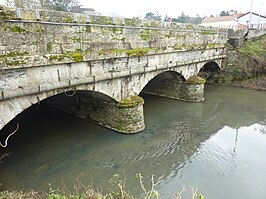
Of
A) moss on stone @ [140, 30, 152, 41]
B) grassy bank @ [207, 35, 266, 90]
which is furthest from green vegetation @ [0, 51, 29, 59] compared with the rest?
grassy bank @ [207, 35, 266, 90]

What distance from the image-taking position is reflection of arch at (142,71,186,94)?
488 inches

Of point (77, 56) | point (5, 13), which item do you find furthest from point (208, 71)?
point (5, 13)

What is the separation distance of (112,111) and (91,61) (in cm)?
244

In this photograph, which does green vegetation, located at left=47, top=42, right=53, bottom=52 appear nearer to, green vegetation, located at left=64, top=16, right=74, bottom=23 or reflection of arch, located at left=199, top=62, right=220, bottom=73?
green vegetation, located at left=64, top=16, right=74, bottom=23

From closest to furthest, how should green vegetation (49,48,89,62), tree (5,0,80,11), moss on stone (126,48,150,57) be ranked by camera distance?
green vegetation (49,48,89,62)
moss on stone (126,48,150,57)
tree (5,0,80,11)

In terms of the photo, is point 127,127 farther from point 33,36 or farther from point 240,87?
point 240,87

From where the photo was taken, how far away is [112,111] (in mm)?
8648

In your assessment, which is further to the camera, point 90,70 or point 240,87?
point 240,87

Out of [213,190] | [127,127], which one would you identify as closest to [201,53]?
[127,127]

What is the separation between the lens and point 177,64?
1098 cm

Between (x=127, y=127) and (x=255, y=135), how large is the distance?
202 inches

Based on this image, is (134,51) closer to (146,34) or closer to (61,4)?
(146,34)

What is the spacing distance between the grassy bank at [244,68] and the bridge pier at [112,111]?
33.7ft

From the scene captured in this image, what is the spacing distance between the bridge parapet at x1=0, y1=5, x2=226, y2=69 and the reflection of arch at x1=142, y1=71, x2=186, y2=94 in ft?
9.32
